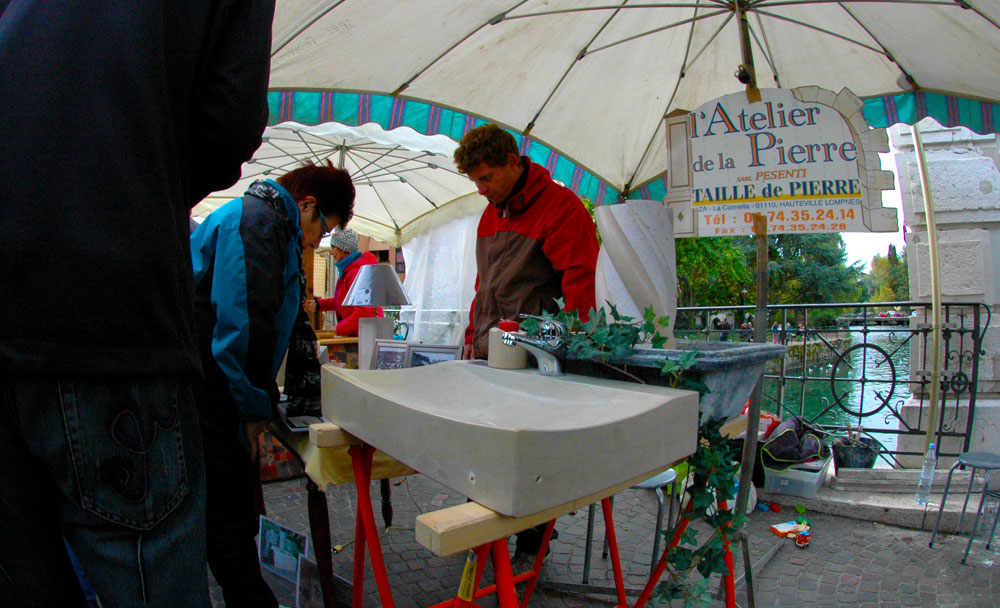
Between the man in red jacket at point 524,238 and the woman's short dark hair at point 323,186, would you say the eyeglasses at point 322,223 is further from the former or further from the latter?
the man in red jacket at point 524,238

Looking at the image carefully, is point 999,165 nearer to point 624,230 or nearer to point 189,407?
point 624,230

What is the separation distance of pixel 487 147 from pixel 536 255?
0.47 m

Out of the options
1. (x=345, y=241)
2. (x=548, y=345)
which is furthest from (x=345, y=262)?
(x=548, y=345)

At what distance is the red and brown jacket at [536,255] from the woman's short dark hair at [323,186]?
626 millimetres

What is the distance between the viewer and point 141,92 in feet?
2.67

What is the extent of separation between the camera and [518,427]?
720 millimetres

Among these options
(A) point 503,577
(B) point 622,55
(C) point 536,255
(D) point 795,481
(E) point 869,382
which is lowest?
(D) point 795,481

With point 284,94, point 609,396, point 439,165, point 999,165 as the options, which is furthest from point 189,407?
point 999,165

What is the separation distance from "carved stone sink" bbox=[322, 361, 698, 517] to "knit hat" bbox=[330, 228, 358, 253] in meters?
3.02

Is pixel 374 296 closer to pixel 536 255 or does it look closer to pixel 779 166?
pixel 536 255

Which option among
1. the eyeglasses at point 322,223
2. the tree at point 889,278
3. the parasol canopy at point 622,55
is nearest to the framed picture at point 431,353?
the eyeglasses at point 322,223

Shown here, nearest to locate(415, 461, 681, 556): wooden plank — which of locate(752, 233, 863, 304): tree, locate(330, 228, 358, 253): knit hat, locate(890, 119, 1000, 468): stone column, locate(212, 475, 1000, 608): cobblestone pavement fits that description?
locate(212, 475, 1000, 608): cobblestone pavement

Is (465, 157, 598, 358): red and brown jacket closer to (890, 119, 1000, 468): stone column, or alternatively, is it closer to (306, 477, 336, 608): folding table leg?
(306, 477, 336, 608): folding table leg

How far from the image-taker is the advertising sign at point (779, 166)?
6.21 feet
